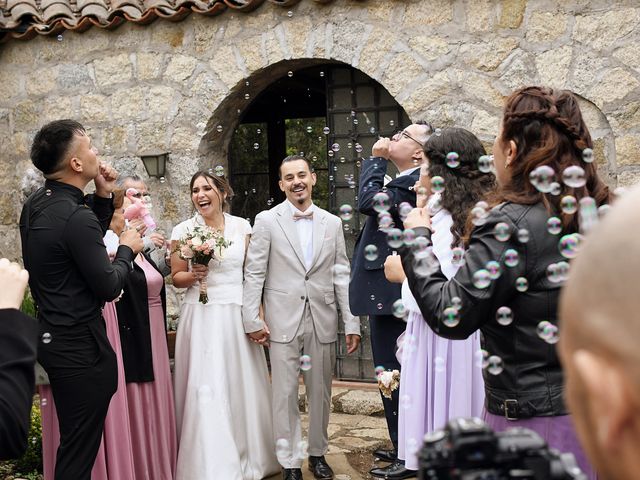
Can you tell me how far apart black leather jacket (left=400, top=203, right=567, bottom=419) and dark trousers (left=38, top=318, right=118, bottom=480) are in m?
1.92

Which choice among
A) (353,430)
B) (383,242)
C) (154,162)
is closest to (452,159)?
(383,242)

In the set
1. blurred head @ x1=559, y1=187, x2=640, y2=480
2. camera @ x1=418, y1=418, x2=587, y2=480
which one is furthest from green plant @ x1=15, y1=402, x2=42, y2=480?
blurred head @ x1=559, y1=187, x2=640, y2=480

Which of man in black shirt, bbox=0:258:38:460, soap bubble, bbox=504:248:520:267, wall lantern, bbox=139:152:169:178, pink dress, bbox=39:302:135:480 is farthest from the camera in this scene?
wall lantern, bbox=139:152:169:178

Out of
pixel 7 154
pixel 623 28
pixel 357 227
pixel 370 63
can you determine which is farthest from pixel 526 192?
pixel 7 154

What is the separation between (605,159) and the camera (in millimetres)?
5672

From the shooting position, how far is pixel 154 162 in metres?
7.08

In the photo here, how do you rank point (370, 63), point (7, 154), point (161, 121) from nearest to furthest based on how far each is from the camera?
1. point (370, 63)
2. point (161, 121)
3. point (7, 154)

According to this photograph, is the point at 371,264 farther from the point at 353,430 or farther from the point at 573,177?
the point at 573,177

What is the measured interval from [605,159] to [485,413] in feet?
11.5

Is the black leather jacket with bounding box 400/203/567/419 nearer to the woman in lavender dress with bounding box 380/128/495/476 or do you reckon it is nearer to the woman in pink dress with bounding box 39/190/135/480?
the woman in lavender dress with bounding box 380/128/495/476

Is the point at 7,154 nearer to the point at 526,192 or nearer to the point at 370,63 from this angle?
the point at 370,63

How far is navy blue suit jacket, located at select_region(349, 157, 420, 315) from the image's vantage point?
488cm

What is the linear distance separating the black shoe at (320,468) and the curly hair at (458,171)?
7.76ft

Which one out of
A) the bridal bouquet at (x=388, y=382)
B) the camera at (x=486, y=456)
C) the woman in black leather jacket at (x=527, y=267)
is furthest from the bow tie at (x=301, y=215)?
the camera at (x=486, y=456)
